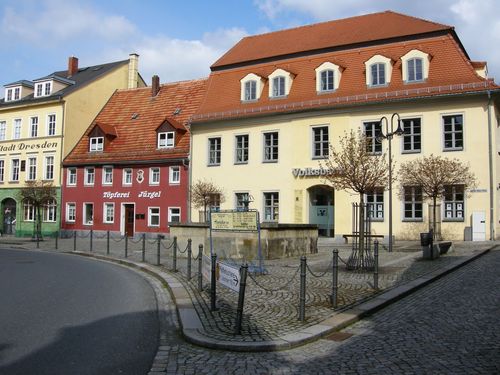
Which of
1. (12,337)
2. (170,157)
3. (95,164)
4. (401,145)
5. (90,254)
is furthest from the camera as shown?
(95,164)

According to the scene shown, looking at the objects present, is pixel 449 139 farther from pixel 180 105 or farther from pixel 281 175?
pixel 180 105

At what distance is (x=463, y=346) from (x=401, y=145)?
71.8ft

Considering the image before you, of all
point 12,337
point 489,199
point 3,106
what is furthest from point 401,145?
point 3,106

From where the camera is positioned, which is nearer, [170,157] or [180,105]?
[170,157]

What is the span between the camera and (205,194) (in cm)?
3094

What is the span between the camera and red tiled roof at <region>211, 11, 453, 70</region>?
29.3 meters

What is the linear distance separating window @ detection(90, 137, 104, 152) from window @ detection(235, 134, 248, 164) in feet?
39.7

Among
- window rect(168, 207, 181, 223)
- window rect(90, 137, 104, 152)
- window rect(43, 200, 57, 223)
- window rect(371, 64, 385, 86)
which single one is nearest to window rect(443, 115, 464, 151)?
window rect(371, 64, 385, 86)

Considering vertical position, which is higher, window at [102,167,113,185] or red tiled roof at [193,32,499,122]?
red tiled roof at [193,32,499,122]

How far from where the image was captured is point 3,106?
4294 cm

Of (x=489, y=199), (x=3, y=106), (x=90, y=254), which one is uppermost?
(x=3, y=106)

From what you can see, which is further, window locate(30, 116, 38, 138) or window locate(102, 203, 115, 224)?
window locate(30, 116, 38, 138)

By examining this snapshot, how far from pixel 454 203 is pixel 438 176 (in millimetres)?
3282

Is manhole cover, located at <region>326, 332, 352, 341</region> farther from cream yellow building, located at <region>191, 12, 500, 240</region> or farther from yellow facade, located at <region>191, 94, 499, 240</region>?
yellow facade, located at <region>191, 94, 499, 240</region>
